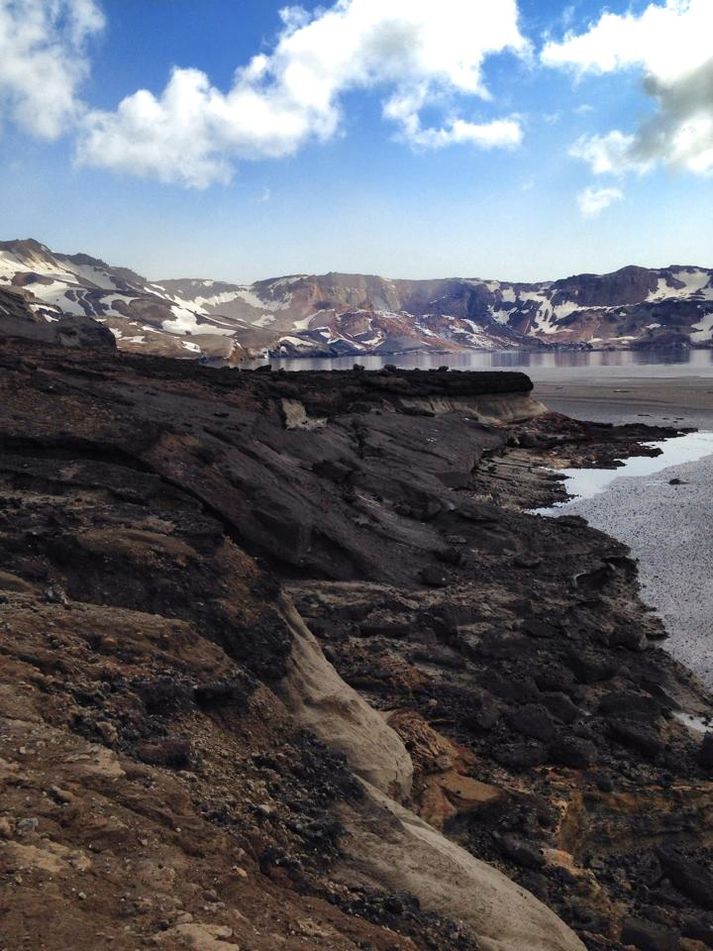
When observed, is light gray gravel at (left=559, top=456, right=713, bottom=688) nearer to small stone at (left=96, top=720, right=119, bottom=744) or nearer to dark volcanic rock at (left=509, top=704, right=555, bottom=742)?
dark volcanic rock at (left=509, top=704, right=555, bottom=742)

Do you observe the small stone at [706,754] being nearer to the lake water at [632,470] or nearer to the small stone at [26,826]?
the small stone at [26,826]

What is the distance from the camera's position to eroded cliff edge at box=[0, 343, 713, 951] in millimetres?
4965

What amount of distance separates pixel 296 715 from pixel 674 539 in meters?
17.4

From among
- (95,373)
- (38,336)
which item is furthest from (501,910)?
(38,336)

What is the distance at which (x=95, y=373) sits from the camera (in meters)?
21.9

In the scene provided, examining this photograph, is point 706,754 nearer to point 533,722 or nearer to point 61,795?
point 533,722

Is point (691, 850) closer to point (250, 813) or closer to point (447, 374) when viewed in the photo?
point (250, 813)

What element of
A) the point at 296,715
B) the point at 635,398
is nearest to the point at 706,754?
the point at 296,715

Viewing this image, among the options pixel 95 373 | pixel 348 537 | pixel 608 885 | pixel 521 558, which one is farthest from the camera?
pixel 95 373

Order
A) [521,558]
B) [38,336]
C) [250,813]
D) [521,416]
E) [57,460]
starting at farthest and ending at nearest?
[521,416]
[38,336]
[521,558]
[57,460]
[250,813]

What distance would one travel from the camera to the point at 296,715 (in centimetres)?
855

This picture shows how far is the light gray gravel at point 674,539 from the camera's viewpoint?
15430 mm

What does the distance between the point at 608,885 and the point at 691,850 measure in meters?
1.53

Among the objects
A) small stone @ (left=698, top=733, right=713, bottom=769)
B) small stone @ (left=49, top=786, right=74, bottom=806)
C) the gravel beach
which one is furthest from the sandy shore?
small stone @ (left=49, top=786, right=74, bottom=806)
